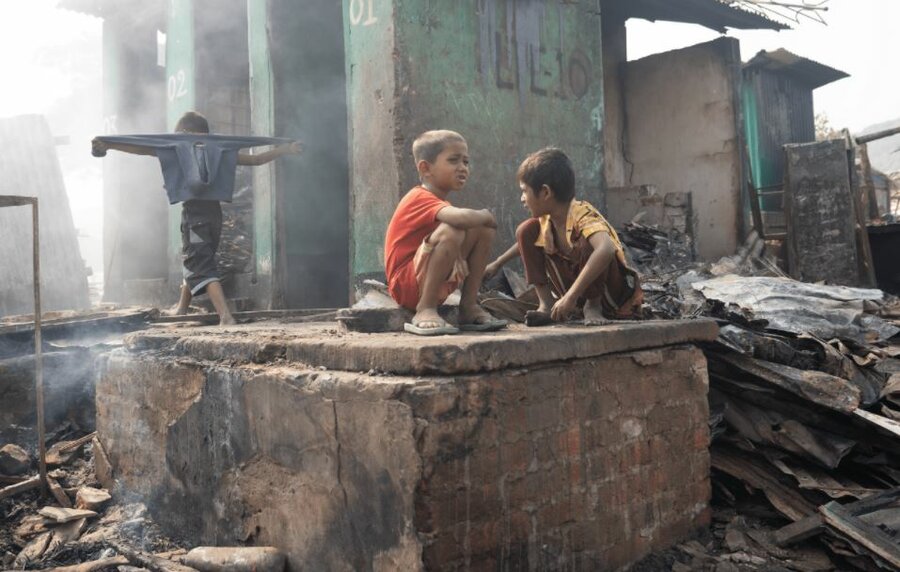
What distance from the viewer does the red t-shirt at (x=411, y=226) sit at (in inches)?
121

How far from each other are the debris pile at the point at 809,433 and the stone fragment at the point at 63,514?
10.5 feet

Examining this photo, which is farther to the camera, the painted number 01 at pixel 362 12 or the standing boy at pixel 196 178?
the standing boy at pixel 196 178

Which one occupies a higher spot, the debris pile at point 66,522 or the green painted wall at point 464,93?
the green painted wall at point 464,93

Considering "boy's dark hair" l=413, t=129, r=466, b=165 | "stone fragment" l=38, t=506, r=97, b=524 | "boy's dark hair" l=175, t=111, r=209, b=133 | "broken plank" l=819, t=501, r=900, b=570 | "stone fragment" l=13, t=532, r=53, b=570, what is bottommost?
"stone fragment" l=13, t=532, r=53, b=570

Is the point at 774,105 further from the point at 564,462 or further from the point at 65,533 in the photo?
the point at 65,533

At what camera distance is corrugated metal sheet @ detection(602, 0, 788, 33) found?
914 centimetres

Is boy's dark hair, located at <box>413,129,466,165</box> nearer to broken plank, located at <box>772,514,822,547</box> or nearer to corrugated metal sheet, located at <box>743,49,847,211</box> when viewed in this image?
broken plank, located at <box>772,514,822,547</box>

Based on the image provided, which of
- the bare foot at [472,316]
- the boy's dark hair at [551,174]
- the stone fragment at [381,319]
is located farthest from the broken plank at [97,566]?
the boy's dark hair at [551,174]

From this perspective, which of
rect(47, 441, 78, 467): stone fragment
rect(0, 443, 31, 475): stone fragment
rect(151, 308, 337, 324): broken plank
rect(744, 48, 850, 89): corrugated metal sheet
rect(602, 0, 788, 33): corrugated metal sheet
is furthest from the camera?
rect(744, 48, 850, 89): corrugated metal sheet

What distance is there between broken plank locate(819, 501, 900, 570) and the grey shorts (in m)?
4.18

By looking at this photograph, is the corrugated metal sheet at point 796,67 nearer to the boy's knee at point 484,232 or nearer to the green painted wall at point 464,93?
the green painted wall at point 464,93

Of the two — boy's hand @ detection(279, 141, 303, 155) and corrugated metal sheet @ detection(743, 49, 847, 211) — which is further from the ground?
corrugated metal sheet @ detection(743, 49, 847, 211)

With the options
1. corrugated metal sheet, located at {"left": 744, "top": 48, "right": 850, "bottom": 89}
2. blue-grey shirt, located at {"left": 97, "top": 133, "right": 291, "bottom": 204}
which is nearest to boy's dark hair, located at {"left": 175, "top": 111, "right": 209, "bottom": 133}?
blue-grey shirt, located at {"left": 97, "top": 133, "right": 291, "bottom": 204}

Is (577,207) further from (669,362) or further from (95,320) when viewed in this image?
(95,320)
